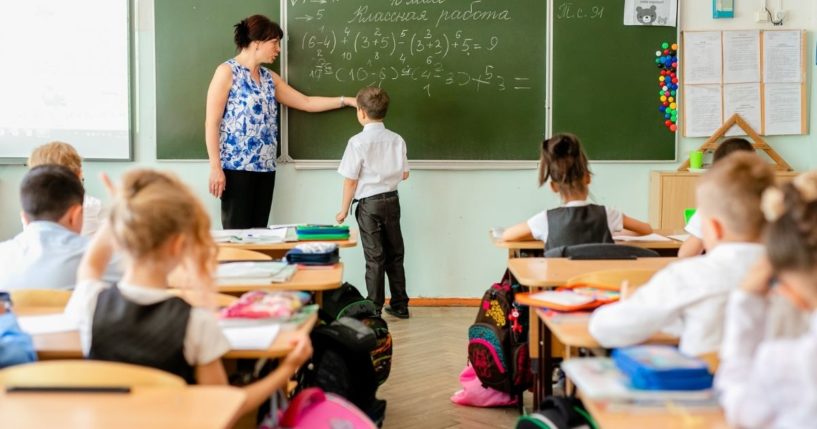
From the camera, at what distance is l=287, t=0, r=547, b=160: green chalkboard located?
17.9ft

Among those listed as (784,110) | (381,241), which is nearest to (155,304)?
(381,241)

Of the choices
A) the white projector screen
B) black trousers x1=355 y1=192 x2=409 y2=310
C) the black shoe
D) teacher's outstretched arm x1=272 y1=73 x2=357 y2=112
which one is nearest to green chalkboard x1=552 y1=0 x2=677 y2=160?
black trousers x1=355 y1=192 x2=409 y2=310

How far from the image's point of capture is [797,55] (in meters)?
5.47

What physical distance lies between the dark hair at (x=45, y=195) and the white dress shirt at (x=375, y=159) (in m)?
2.57

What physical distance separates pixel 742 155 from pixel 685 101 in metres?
3.78

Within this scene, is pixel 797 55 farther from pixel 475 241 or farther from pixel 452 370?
pixel 452 370

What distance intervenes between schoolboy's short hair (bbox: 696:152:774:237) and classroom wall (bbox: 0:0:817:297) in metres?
3.74

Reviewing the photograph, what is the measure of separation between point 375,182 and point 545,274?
2.58 meters

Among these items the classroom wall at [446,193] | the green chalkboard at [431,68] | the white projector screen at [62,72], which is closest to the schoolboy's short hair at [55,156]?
the classroom wall at [446,193]

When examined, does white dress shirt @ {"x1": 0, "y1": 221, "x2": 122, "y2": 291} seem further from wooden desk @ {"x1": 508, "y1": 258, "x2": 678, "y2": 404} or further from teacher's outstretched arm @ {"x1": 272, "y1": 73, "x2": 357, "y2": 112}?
teacher's outstretched arm @ {"x1": 272, "y1": 73, "x2": 357, "y2": 112}

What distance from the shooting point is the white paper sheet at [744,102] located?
17.9ft

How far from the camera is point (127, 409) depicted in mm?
1387

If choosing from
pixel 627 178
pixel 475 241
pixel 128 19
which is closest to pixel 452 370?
pixel 475 241

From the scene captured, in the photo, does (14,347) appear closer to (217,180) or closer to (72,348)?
(72,348)
